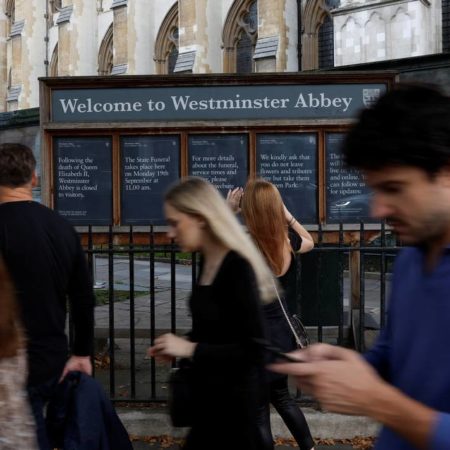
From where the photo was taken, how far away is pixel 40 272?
8.71ft

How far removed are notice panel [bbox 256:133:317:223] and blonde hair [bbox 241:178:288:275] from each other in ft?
6.19

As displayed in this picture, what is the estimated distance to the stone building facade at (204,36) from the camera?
17.1 metres

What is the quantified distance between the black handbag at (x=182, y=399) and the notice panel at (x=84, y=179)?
10.5 ft

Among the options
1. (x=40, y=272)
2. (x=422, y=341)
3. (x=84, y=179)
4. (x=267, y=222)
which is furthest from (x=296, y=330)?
(x=84, y=179)

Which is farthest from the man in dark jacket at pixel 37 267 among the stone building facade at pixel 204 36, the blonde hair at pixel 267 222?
the stone building facade at pixel 204 36

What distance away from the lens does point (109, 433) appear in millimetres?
2750

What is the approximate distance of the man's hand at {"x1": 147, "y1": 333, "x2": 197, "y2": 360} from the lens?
7.12 ft

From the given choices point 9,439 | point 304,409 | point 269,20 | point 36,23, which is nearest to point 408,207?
point 9,439

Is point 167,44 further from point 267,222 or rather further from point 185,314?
point 267,222

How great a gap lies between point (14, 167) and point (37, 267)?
0.44 meters

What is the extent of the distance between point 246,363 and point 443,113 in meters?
1.25

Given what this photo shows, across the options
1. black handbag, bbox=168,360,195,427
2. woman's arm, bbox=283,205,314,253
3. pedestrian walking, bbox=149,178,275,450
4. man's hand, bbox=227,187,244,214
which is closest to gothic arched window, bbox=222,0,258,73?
man's hand, bbox=227,187,244,214

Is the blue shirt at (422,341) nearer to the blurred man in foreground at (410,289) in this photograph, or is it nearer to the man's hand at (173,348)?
the blurred man in foreground at (410,289)

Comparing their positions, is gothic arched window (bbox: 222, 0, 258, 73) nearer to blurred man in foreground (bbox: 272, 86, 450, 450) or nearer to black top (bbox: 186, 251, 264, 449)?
black top (bbox: 186, 251, 264, 449)
